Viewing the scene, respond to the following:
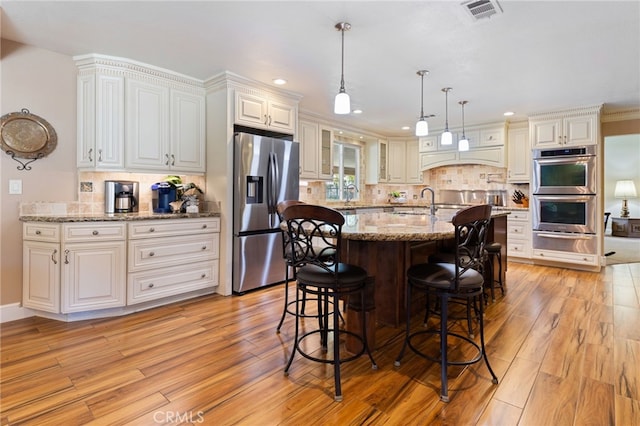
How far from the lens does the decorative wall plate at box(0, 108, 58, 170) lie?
272 cm

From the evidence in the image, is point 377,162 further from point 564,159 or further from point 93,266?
point 93,266

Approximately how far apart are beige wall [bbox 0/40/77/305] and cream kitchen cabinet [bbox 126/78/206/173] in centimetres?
52

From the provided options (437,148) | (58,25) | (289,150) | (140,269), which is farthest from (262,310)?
(437,148)

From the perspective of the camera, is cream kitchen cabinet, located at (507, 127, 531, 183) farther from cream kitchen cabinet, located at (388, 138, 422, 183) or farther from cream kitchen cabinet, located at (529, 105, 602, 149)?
cream kitchen cabinet, located at (388, 138, 422, 183)

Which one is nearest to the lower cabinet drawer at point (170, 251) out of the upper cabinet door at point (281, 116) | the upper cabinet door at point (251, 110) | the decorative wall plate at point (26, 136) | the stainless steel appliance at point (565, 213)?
the decorative wall plate at point (26, 136)

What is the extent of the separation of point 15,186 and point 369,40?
3.22 m

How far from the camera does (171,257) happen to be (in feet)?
10.5

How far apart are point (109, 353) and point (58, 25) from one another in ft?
8.10

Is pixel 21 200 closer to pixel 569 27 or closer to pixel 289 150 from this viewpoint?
pixel 289 150

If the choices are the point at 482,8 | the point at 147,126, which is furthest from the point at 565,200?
the point at 147,126

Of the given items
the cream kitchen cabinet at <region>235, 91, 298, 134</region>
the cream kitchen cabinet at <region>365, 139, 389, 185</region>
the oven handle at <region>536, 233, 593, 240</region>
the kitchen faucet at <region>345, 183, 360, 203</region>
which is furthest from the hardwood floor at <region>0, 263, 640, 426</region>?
the cream kitchen cabinet at <region>365, 139, 389, 185</region>

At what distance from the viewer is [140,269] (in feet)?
9.78

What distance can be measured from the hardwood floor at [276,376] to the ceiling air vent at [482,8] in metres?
2.34

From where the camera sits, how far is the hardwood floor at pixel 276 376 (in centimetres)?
160
